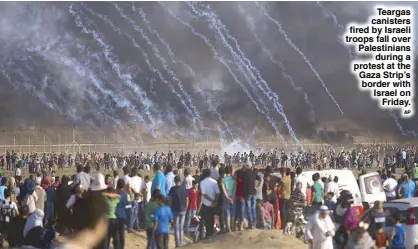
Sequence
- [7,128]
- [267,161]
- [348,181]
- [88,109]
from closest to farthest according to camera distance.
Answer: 1. [348,181]
2. [267,161]
3. [7,128]
4. [88,109]

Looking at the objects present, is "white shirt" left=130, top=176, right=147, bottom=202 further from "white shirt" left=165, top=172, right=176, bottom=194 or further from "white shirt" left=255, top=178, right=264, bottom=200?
"white shirt" left=255, top=178, right=264, bottom=200

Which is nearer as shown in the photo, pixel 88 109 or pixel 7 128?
pixel 7 128

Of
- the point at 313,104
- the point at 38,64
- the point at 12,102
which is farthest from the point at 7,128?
the point at 313,104

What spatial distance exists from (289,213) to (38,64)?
133711 millimetres

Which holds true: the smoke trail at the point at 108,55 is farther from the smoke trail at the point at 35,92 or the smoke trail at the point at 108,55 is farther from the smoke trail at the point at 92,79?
the smoke trail at the point at 35,92

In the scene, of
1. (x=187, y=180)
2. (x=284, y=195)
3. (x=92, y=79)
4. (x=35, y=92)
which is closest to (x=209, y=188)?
(x=187, y=180)

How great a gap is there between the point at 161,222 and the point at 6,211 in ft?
10.5

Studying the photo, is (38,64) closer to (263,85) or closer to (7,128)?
(7,128)

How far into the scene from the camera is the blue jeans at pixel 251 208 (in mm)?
16864

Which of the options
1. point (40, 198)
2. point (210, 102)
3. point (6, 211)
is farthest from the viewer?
point (210, 102)

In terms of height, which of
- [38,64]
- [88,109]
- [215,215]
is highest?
[38,64]

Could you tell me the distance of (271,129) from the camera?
431 ft

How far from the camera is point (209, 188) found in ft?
53.7

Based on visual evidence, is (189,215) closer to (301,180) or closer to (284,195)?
(284,195)
